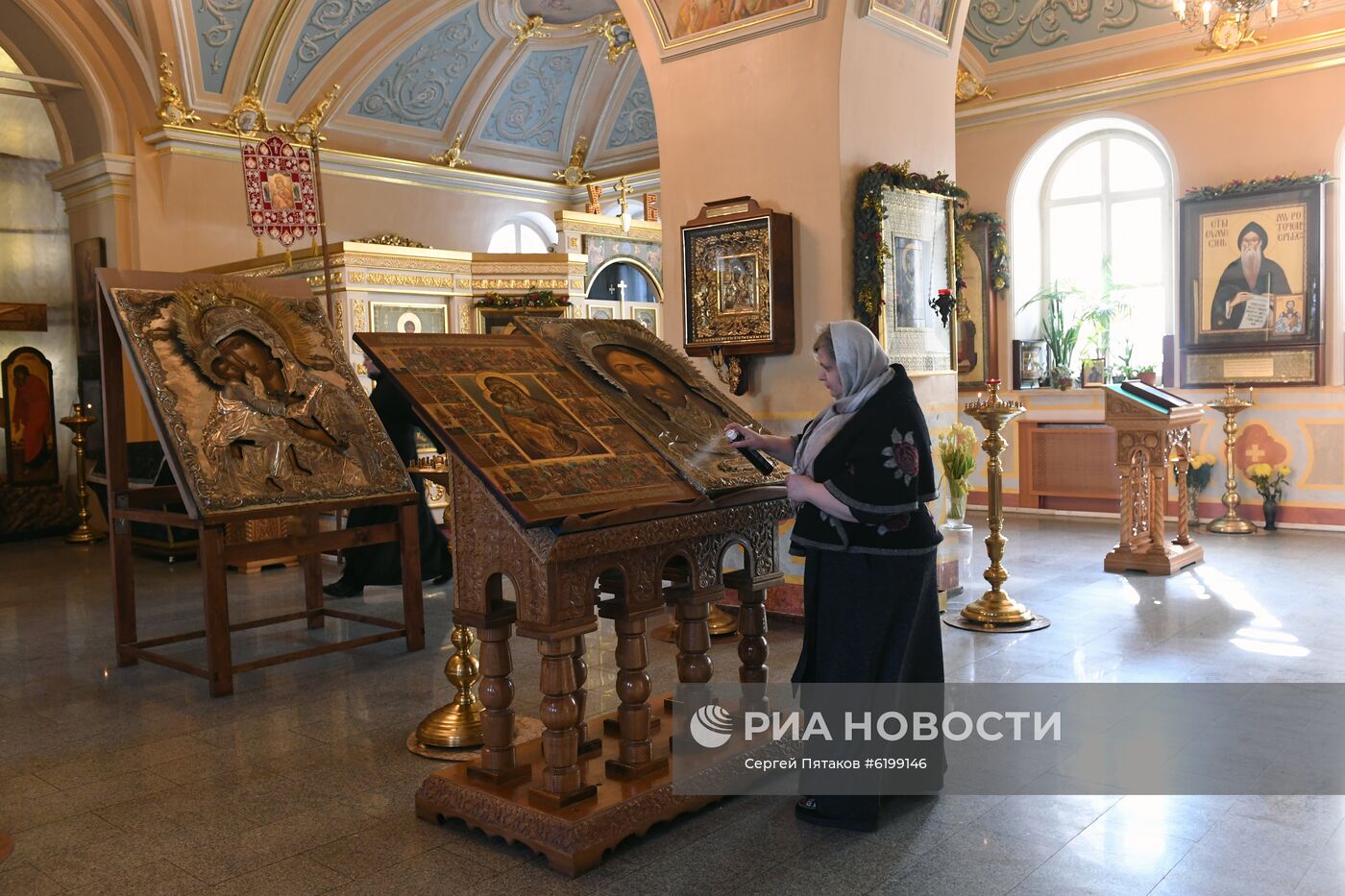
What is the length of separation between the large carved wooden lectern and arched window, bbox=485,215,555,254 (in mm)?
12272

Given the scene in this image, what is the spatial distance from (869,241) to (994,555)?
205 cm

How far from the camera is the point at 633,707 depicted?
12.2 ft

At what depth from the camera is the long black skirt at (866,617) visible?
3531 millimetres

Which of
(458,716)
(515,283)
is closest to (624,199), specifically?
(515,283)

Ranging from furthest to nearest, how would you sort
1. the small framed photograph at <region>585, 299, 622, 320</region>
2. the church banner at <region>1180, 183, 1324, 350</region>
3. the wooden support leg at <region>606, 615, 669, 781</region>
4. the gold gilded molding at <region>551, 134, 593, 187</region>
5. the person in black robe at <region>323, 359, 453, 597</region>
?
the gold gilded molding at <region>551, 134, 593, 187</region> < the small framed photograph at <region>585, 299, 622, 320</region> < the church banner at <region>1180, 183, 1324, 350</region> < the person in black robe at <region>323, 359, 453, 597</region> < the wooden support leg at <region>606, 615, 669, 781</region>

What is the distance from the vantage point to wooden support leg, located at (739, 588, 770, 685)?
14.0 feet

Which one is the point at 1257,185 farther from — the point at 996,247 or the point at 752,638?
the point at 752,638

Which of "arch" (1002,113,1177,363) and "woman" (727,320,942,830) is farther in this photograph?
"arch" (1002,113,1177,363)

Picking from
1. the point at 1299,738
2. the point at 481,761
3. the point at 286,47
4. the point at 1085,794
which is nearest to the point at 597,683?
the point at 481,761

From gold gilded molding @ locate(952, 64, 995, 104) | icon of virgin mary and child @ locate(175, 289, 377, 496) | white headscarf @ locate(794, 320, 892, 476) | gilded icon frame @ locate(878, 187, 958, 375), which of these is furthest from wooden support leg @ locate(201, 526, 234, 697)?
gold gilded molding @ locate(952, 64, 995, 104)

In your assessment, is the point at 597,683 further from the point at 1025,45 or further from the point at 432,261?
the point at 1025,45

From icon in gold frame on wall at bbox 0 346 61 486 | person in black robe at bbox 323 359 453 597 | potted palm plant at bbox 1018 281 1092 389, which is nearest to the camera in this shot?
person in black robe at bbox 323 359 453 597

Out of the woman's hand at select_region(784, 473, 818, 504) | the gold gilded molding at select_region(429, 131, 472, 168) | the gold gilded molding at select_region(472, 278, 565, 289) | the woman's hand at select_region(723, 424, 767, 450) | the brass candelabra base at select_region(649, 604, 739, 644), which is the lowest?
the brass candelabra base at select_region(649, 604, 739, 644)

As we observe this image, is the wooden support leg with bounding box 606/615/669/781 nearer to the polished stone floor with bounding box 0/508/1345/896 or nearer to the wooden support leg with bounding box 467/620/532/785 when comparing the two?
the polished stone floor with bounding box 0/508/1345/896
